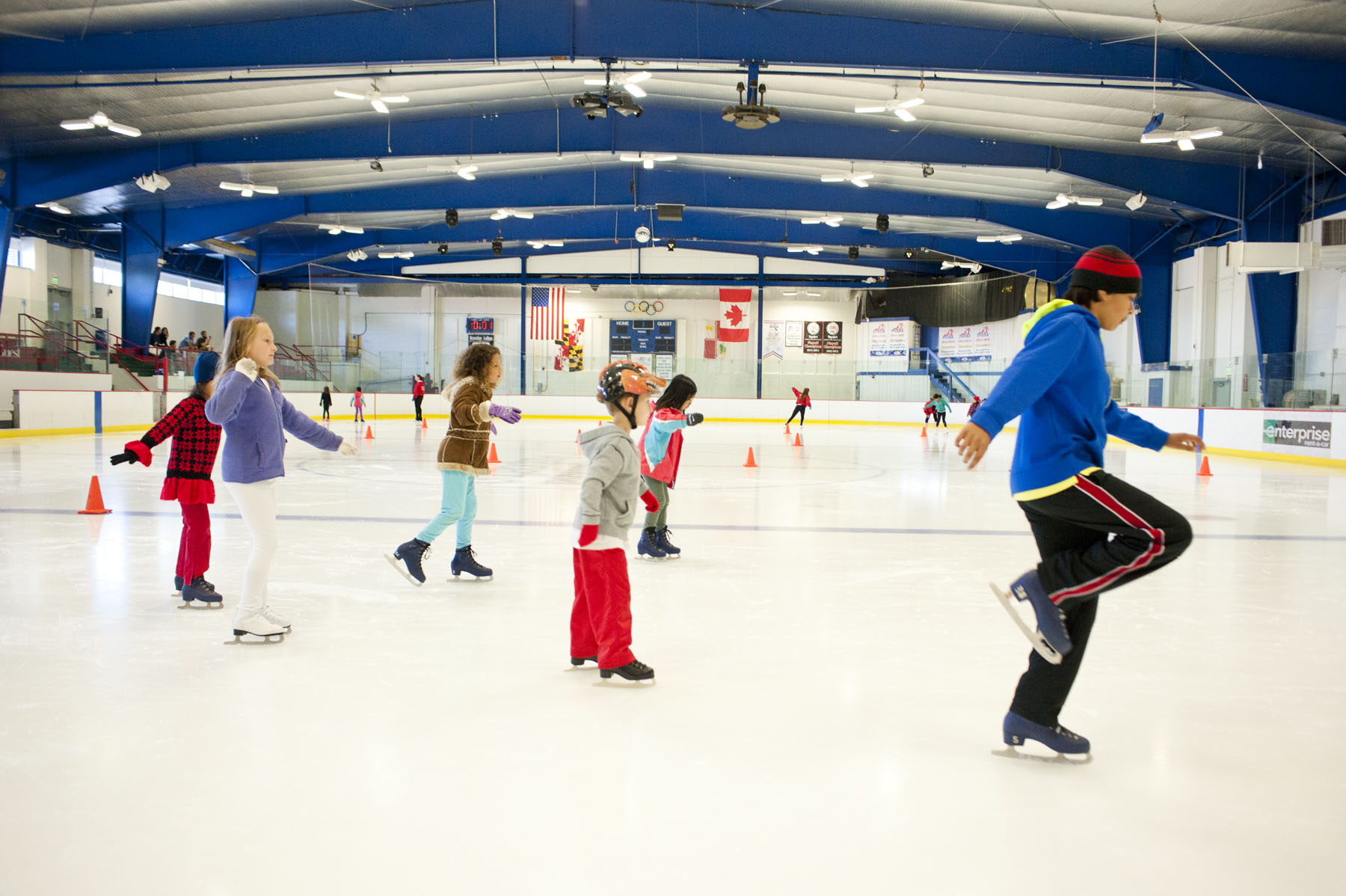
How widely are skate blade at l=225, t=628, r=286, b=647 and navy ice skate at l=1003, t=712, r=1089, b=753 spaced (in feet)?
9.94

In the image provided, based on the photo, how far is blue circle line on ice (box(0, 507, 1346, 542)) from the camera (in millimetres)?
7395

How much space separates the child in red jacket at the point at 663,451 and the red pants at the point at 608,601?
2.20 metres

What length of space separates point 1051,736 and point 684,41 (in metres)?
12.2

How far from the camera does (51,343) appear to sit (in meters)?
21.5

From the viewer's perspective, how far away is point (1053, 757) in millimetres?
2783

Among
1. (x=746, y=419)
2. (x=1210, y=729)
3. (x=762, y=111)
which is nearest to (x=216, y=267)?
(x=746, y=419)

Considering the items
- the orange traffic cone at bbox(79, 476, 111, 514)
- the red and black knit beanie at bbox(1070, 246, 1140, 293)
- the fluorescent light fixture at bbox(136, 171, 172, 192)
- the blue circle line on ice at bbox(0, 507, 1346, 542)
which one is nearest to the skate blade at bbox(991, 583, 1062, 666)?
the red and black knit beanie at bbox(1070, 246, 1140, 293)

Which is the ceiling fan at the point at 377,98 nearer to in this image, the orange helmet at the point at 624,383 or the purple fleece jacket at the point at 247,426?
the purple fleece jacket at the point at 247,426

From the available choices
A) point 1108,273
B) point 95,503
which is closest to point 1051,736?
point 1108,273

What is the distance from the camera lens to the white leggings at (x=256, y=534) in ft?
13.1

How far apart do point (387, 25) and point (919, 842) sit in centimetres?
1352

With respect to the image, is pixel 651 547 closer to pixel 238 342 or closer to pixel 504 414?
pixel 504 414

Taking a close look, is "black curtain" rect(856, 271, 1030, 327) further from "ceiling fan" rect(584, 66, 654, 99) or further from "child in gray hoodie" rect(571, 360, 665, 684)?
"child in gray hoodie" rect(571, 360, 665, 684)

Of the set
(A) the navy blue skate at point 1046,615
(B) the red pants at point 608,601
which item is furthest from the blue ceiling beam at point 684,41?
(A) the navy blue skate at point 1046,615
